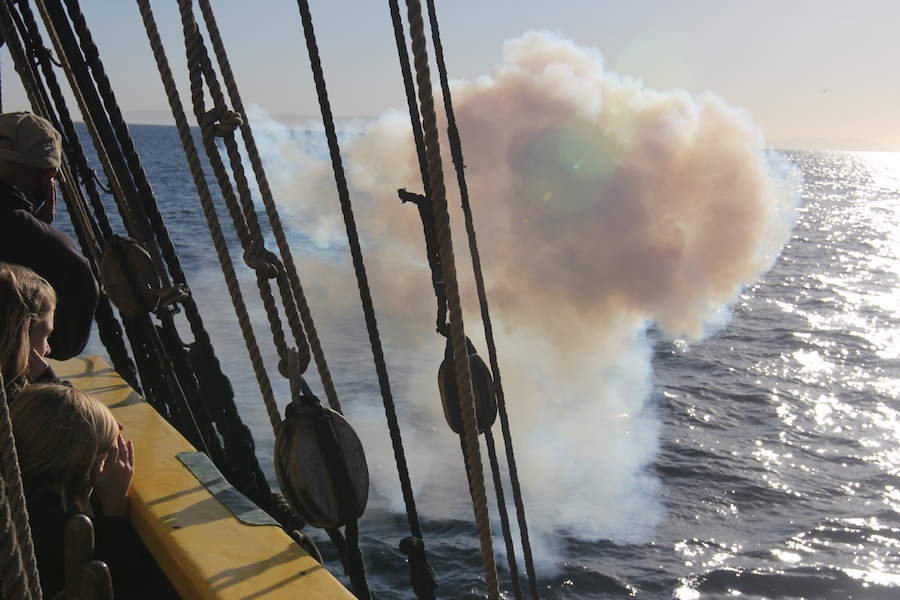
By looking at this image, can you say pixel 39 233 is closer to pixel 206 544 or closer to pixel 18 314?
pixel 18 314

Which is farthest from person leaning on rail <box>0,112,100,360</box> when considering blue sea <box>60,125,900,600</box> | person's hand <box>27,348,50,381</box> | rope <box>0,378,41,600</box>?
blue sea <box>60,125,900,600</box>

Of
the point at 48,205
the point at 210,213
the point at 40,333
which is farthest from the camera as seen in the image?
the point at 48,205

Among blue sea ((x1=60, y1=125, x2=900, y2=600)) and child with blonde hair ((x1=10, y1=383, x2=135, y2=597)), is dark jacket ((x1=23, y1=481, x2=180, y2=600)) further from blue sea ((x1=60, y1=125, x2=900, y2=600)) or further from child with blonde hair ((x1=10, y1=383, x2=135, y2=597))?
blue sea ((x1=60, y1=125, x2=900, y2=600))

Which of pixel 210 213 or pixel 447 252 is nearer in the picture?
pixel 447 252

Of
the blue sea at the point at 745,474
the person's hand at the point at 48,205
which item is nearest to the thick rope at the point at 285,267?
the person's hand at the point at 48,205

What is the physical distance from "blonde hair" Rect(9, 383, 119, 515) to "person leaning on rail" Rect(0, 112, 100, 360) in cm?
84

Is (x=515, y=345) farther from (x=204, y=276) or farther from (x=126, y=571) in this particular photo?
(x=126, y=571)

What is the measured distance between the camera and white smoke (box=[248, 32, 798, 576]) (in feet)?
45.3

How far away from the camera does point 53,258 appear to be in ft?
9.26

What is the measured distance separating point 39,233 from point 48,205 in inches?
18.3

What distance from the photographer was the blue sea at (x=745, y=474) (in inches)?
409

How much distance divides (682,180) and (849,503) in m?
7.26

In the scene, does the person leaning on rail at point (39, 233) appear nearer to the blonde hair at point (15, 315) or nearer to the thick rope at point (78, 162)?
the blonde hair at point (15, 315)

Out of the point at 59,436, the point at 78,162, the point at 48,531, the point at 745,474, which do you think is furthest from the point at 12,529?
the point at 745,474
